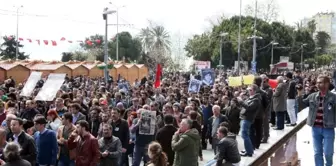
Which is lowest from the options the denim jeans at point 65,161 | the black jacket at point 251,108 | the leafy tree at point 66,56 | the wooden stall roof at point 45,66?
the denim jeans at point 65,161

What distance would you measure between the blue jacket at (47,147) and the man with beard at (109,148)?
81cm

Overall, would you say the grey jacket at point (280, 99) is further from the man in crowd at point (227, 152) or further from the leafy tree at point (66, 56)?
the leafy tree at point (66, 56)

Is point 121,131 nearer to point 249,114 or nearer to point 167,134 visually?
point 167,134

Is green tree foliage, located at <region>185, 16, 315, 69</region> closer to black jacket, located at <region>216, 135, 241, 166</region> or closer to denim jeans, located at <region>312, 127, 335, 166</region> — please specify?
denim jeans, located at <region>312, 127, 335, 166</region>

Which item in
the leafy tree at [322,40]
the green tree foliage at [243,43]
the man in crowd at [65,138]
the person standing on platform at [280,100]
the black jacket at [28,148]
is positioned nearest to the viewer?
the black jacket at [28,148]

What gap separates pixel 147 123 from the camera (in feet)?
39.1

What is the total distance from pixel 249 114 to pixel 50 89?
5.73 metres

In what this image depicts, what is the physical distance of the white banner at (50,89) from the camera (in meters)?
15.9

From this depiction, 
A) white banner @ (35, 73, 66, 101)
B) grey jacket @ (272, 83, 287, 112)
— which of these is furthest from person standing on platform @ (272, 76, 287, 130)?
white banner @ (35, 73, 66, 101)

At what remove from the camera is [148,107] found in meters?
12.7

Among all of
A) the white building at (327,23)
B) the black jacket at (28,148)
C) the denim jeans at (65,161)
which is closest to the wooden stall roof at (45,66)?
the denim jeans at (65,161)

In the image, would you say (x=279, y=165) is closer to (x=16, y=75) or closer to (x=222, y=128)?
(x=222, y=128)

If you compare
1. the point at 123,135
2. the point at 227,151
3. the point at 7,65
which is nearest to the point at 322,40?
the point at 7,65

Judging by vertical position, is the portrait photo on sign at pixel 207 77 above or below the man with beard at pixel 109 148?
above
